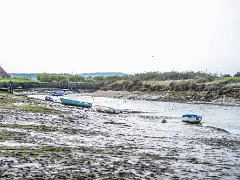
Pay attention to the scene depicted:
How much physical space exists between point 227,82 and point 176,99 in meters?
19.1

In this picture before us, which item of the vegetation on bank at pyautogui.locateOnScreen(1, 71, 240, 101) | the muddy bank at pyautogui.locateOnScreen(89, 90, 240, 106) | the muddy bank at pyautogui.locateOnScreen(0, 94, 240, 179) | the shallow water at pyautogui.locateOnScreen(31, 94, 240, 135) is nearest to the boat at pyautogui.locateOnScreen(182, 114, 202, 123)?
A: the shallow water at pyautogui.locateOnScreen(31, 94, 240, 135)

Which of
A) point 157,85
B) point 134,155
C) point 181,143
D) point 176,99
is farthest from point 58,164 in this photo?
point 157,85

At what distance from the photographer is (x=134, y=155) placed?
75.4ft

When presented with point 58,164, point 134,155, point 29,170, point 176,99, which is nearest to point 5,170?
point 29,170

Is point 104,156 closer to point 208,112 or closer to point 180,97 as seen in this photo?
point 208,112

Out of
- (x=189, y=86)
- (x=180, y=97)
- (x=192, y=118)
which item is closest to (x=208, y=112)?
(x=192, y=118)

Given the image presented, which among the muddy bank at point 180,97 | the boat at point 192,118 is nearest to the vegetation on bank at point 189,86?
the muddy bank at point 180,97

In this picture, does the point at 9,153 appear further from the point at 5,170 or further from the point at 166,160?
the point at 166,160

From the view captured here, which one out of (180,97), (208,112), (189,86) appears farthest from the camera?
(189,86)

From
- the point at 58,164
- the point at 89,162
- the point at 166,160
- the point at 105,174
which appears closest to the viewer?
the point at 105,174

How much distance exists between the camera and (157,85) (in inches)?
5408

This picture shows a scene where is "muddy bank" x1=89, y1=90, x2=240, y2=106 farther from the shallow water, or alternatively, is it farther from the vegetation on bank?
the shallow water

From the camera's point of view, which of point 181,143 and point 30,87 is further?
point 30,87

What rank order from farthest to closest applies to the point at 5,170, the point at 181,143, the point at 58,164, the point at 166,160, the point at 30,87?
1. the point at 30,87
2. the point at 181,143
3. the point at 166,160
4. the point at 58,164
5. the point at 5,170
